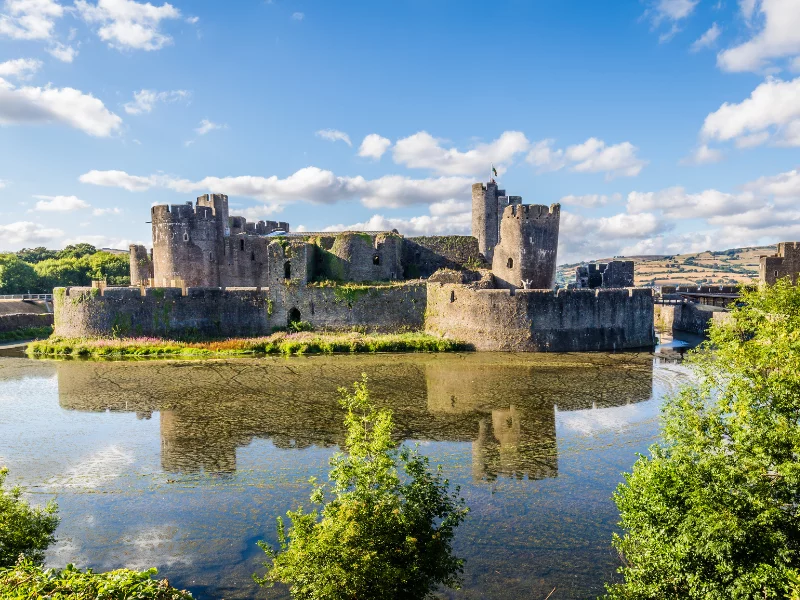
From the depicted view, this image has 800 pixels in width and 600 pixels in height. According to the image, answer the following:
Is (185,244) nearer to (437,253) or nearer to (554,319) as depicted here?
(437,253)

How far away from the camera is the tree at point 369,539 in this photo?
6445mm

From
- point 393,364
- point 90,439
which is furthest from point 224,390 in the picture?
point 393,364

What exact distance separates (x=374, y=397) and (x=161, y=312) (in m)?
19.0

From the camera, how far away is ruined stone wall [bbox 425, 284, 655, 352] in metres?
28.1

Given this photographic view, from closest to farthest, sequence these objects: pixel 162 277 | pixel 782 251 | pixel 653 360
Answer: pixel 653 360 → pixel 782 251 → pixel 162 277

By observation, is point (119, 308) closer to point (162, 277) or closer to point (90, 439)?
point (162, 277)

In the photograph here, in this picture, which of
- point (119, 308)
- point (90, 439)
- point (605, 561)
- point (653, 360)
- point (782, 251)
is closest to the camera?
point (605, 561)

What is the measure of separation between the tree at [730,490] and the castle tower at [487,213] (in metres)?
31.4

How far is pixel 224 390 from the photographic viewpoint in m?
20.7

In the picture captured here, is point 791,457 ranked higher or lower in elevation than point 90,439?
higher

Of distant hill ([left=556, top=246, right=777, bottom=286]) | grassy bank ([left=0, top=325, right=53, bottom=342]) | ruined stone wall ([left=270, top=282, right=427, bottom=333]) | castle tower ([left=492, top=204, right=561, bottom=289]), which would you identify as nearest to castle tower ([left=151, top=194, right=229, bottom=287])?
ruined stone wall ([left=270, top=282, right=427, bottom=333])

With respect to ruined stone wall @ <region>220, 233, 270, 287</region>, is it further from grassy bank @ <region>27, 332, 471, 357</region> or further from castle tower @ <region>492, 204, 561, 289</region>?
castle tower @ <region>492, 204, 561, 289</region>

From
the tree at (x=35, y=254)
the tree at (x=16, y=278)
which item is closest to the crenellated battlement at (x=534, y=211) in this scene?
the tree at (x=16, y=278)

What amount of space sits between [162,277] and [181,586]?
3069cm
